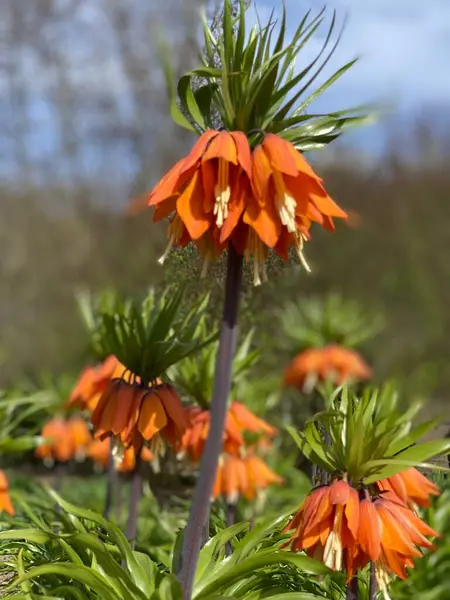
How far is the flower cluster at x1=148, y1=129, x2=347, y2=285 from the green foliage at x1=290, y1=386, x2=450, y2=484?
323 mm

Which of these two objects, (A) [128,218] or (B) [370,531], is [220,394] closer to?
(B) [370,531]

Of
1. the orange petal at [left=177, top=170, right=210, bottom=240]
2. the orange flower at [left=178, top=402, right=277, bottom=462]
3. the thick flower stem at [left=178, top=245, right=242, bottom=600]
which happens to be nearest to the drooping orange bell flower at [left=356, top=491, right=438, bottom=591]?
the thick flower stem at [left=178, top=245, right=242, bottom=600]

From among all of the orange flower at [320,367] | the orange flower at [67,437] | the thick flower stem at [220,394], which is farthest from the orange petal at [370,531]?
the orange flower at [320,367]

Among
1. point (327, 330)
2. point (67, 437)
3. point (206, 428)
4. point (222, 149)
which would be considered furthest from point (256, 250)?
point (327, 330)

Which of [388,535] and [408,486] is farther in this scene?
[408,486]

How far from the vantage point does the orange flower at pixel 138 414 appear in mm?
1612

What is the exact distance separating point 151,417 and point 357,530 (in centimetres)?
52

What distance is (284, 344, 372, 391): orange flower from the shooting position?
4.21m

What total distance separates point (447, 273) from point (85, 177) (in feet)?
13.1

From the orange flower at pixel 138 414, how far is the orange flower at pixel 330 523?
416 millimetres

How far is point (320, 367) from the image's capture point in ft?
13.9

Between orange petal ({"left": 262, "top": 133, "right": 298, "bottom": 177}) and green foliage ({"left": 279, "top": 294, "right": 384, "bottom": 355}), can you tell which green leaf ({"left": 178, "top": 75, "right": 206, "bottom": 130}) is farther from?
green foliage ({"left": 279, "top": 294, "right": 384, "bottom": 355})

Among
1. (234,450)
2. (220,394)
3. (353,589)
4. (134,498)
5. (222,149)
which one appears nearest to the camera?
(222,149)

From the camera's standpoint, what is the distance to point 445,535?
210 centimetres
